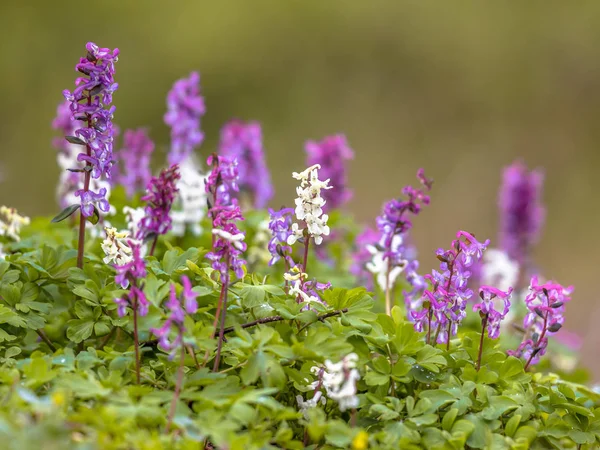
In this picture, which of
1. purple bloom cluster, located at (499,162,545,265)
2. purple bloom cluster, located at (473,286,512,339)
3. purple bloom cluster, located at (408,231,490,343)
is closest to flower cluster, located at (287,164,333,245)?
purple bloom cluster, located at (408,231,490,343)

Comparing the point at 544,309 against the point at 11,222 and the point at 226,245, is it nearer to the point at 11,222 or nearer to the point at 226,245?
the point at 226,245

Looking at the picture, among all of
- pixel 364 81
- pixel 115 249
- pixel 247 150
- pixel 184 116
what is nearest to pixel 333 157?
pixel 247 150

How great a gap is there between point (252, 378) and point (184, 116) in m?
2.08

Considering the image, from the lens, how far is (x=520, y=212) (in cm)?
390

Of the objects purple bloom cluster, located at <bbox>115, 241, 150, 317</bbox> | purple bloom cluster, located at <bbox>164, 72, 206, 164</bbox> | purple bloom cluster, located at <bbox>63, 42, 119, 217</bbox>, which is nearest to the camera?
purple bloom cluster, located at <bbox>115, 241, 150, 317</bbox>

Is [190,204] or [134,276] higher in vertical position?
[190,204]

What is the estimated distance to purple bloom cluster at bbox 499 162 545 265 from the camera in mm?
3850

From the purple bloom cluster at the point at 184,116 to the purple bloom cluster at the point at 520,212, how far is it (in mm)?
1640

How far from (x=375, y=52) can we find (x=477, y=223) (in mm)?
2924

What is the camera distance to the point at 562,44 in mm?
9641

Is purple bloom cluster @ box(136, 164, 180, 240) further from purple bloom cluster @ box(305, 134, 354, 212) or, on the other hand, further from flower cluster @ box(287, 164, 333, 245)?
purple bloom cluster @ box(305, 134, 354, 212)

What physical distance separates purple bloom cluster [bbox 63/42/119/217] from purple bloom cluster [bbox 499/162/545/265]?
2.51 meters

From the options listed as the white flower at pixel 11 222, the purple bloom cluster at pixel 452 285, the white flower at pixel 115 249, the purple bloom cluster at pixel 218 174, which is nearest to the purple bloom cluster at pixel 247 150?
the white flower at pixel 11 222

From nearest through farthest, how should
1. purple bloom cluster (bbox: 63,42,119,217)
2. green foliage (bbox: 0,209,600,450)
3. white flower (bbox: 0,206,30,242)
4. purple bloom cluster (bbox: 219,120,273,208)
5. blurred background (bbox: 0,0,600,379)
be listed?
green foliage (bbox: 0,209,600,450)
purple bloom cluster (bbox: 63,42,119,217)
white flower (bbox: 0,206,30,242)
purple bloom cluster (bbox: 219,120,273,208)
blurred background (bbox: 0,0,600,379)
